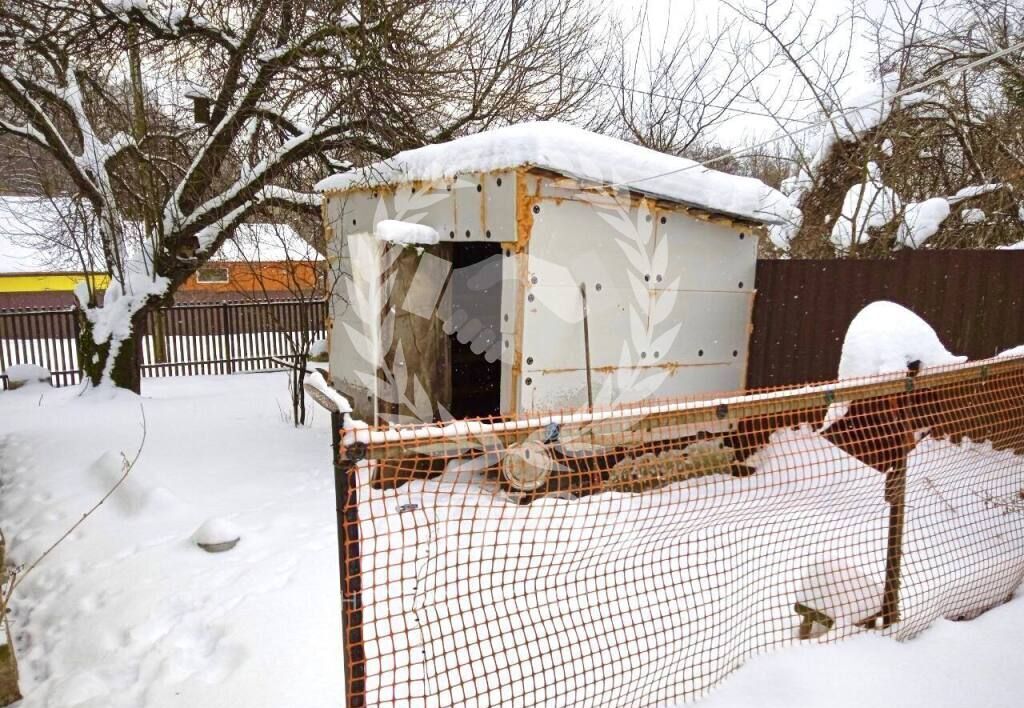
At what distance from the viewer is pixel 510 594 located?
3.32 metres

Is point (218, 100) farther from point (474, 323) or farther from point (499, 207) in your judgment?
point (499, 207)

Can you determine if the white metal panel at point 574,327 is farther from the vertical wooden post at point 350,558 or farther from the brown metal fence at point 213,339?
the brown metal fence at point 213,339

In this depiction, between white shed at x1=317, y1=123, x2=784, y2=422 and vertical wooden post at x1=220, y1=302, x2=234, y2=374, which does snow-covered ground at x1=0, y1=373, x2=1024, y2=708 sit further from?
vertical wooden post at x1=220, y1=302, x2=234, y2=374

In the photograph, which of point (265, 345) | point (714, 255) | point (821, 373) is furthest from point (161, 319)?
point (821, 373)

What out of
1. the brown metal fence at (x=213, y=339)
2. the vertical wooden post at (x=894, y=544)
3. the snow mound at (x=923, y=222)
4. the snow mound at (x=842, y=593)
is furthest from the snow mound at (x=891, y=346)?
the brown metal fence at (x=213, y=339)

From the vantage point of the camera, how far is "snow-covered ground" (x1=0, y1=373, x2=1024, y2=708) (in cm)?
278

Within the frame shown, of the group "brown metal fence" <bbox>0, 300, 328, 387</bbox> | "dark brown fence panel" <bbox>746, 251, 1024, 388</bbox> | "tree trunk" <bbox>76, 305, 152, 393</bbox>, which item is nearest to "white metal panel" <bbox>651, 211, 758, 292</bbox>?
"dark brown fence panel" <bbox>746, 251, 1024, 388</bbox>

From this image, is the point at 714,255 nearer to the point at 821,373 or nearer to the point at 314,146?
the point at 821,373

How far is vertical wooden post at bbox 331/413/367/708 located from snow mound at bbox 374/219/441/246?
139 inches

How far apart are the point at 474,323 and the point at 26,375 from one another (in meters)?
9.22

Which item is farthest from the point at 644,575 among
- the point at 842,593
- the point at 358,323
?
the point at 358,323

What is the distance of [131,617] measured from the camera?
11.8 ft

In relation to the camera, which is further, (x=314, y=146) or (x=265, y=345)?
(x=265, y=345)

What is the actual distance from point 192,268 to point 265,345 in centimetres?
626
